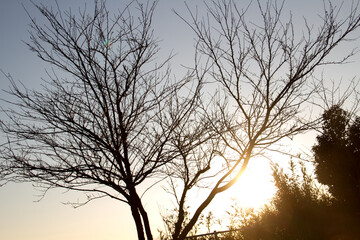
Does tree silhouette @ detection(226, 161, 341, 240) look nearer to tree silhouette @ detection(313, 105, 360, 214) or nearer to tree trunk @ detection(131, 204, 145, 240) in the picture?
tree silhouette @ detection(313, 105, 360, 214)

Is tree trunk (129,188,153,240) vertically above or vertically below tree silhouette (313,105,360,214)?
below

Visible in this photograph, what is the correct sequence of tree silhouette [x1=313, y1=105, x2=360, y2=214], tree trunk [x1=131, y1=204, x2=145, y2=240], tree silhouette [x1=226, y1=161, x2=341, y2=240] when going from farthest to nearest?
1. tree silhouette [x1=313, y1=105, x2=360, y2=214]
2. tree silhouette [x1=226, y1=161, x2=341, y2=240]
3. tree trunk [x1=131, y1=204, x2=145, y2=240]

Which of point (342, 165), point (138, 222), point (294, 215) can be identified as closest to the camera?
point (138, 222)

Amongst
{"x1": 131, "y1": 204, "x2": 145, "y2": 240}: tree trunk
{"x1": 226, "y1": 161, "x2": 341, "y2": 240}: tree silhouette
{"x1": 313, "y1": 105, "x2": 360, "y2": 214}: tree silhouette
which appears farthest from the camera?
{"x1": 313, "y1": 105, "x2": 360, "y2": 214}: tree silhouette

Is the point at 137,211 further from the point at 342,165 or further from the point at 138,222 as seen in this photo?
the point at 342,165

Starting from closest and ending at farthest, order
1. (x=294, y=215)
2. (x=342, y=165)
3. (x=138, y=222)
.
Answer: (x=138, y=222) → (x=294, y=215) → (x=342, y=165)

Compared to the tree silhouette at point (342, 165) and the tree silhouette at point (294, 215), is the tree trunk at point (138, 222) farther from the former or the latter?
the tree silhouette at point (342, 165)

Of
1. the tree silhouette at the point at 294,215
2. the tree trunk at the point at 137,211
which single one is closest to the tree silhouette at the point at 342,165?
Answer: the tree silhouette at the point at 294,215

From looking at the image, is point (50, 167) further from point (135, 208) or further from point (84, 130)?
point (135, 208)

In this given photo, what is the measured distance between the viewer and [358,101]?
17.6 feet

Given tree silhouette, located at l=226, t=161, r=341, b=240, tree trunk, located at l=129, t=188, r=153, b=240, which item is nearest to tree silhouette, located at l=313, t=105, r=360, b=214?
tree silhouette, located at l=226, t=161, r=341, b=240

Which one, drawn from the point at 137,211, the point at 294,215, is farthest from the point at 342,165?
the point at 137,211

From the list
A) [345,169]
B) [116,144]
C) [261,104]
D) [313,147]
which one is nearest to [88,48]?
[116,144]

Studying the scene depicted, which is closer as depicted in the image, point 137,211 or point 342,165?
point 137,211
